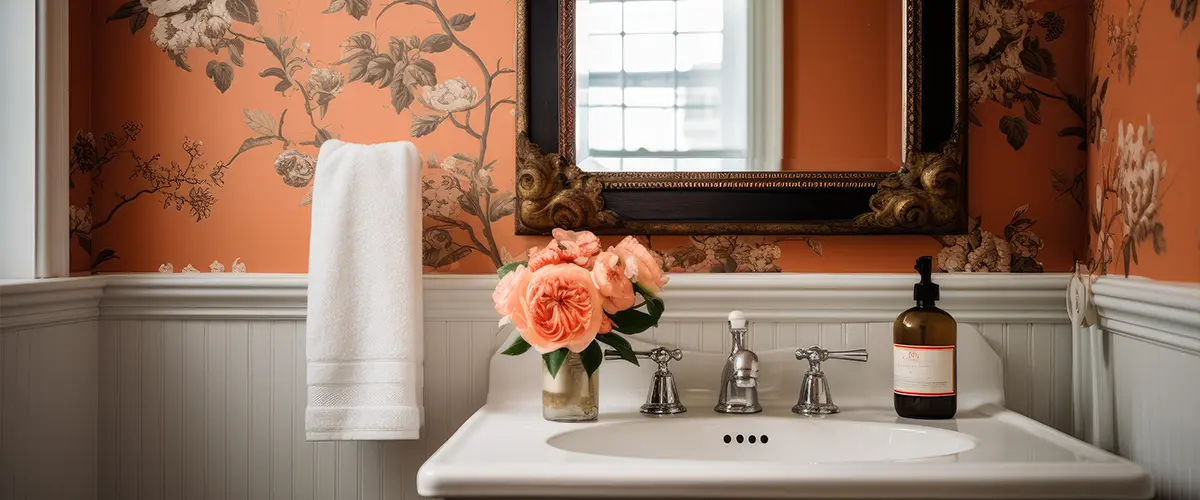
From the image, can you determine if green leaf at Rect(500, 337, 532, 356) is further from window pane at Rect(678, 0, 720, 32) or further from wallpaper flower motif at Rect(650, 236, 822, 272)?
window pane at Rect(678, 0, 720, 32)

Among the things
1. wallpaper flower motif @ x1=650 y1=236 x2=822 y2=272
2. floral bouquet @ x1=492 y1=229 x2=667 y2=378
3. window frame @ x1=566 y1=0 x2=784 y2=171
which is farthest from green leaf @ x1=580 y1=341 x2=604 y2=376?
window frame @ x1=566 y1=0 x2=784 y2=171

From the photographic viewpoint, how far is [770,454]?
1.11 meters

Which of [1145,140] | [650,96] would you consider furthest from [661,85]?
[1145,140]

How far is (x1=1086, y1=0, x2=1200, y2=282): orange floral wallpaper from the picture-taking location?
957 mm

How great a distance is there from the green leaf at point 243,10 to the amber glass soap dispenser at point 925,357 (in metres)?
1.01

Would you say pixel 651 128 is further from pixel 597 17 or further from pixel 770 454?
pixel 770 454

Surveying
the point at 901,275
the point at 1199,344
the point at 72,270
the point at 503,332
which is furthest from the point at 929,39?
the point at 72,270

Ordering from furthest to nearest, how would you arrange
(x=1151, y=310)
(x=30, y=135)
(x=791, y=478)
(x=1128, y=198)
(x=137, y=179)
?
(x=137, y=179), (x=30, y=135), (x=1128, y=198), (x=1151, y=310), (x=791, y=478)

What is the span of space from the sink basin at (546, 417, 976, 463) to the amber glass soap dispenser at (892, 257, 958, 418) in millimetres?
45

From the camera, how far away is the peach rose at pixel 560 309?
40.5 inches

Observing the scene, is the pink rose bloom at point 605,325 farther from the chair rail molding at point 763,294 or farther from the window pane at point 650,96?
the window pane at point 650,96

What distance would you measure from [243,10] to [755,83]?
2.50ft

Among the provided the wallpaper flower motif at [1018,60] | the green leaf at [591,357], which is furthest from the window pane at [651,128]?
the wallpaper flower motif at [1018,60]

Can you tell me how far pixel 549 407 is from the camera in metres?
1.12
